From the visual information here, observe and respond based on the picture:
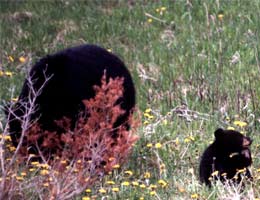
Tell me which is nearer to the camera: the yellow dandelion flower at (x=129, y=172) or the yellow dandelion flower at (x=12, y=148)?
the yellow dandelion flower at (x=129, y=172)

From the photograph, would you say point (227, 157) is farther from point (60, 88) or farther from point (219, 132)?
point (60, 88)

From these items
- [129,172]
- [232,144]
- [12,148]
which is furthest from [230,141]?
[12,148]

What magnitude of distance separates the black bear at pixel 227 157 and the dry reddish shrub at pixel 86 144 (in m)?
0.63

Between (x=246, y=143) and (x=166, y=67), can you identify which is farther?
(x=166, y=67)

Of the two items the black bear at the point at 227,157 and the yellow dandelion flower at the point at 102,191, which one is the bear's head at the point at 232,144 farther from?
the yellow dandelion flower at the point at 102,191

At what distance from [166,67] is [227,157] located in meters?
3.47

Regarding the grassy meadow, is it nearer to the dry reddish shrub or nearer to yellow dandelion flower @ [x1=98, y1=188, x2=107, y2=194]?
yellow dandelion flower @ [x1=98, y1=188, x2=107, y2=194]

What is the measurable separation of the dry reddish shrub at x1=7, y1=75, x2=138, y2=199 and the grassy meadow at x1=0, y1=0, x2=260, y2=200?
20 centimetres

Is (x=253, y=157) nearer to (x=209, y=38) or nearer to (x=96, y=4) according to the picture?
(x=209, y=38)

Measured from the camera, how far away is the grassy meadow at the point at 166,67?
7367 mm

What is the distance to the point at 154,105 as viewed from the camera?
9.35m

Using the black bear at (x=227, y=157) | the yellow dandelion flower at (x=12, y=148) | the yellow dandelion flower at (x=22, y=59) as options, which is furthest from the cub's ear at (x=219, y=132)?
the yellow dandelion flower at (x=22, y=59)

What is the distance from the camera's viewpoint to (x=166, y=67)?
10430 millimetres

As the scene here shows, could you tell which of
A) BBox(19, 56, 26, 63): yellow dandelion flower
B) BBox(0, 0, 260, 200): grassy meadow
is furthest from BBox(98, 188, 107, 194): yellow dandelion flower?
BBox(19, 56, 26, 63): yellow dandelion flower
